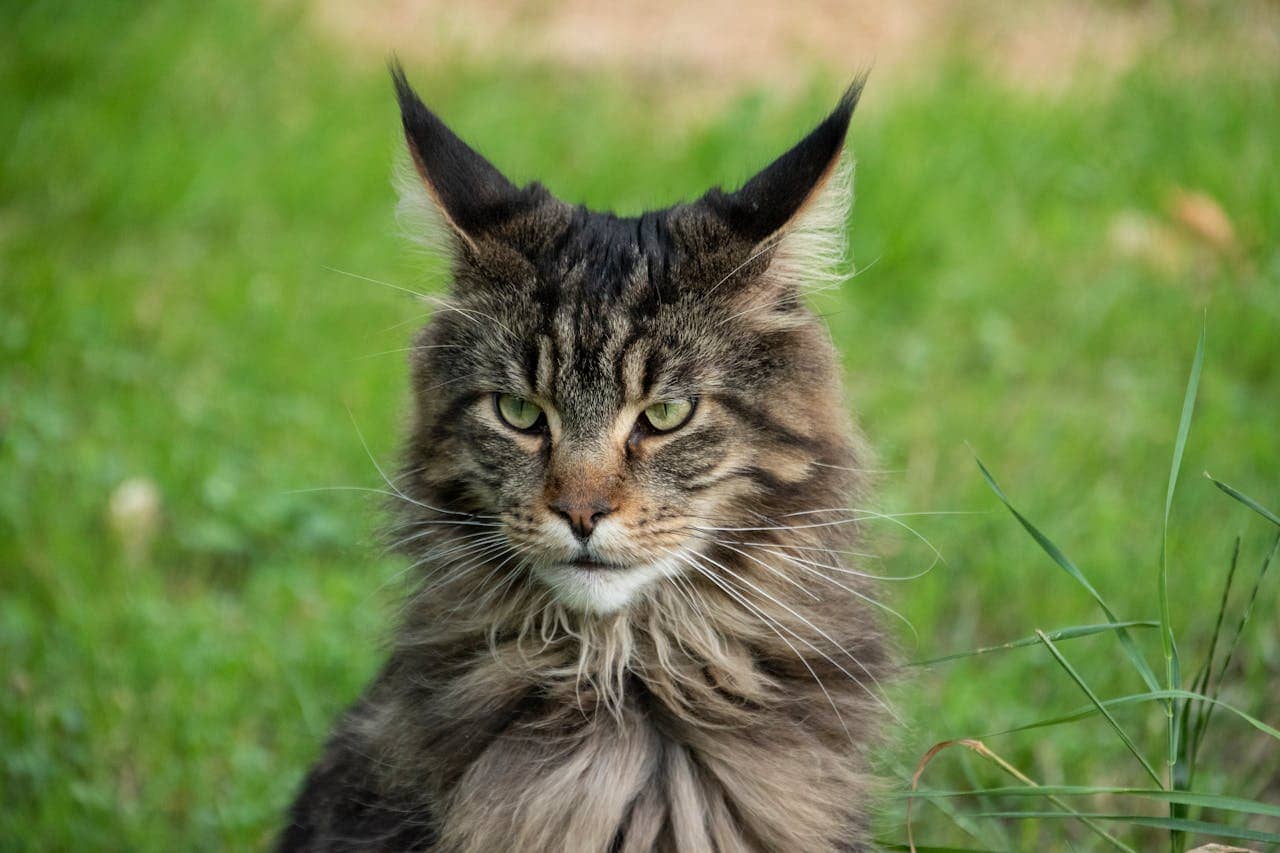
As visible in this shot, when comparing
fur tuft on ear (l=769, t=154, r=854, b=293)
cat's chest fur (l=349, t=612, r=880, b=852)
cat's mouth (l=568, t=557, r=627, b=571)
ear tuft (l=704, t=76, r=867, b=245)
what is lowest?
cat's chest fur (l=349, t=612, r=880, b=852)

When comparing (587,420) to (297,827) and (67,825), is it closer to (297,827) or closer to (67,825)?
(297,827)

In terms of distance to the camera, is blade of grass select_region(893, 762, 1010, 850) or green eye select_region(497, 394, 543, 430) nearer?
green eye select_region(497, 394, 543, 430)

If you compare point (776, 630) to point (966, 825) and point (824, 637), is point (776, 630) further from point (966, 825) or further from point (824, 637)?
point (966, 825)

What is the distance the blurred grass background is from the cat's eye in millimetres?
491

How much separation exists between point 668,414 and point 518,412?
33 cm

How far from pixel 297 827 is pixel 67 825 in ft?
2.82

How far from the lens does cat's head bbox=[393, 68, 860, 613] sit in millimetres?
2617

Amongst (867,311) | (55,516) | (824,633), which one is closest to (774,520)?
(824,633)

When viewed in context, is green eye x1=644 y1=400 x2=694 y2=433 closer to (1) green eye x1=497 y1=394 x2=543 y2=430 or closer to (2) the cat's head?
(2) the cat's head

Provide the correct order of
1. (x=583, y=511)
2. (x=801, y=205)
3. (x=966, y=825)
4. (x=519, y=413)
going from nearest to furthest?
(x=583, y=511) < (x=801, y=205) < (x=519, y=413) < (x=966, y=825)

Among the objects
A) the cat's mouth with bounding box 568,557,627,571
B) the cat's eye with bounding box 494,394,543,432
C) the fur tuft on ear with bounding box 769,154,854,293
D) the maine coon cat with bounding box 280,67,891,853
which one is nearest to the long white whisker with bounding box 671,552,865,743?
the maine coon cat with bounding box 280,67,891,853

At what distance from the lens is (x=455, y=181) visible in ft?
9.32

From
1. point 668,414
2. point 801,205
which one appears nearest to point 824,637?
point 668,414

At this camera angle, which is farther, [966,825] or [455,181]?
[966,825]
